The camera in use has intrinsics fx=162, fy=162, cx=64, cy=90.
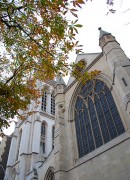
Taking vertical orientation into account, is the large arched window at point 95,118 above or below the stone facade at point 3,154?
below

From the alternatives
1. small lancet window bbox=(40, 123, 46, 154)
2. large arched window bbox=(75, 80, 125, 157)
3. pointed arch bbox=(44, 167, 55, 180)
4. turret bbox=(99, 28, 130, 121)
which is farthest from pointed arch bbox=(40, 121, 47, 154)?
turret bbox=(99, 28, 130, 121)

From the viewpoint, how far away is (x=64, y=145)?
13.0m

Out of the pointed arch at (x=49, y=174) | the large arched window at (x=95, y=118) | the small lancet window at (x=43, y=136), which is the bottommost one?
the pointed arch at (x=49, y=174)

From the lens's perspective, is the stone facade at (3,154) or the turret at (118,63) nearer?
the turret at (118,63)

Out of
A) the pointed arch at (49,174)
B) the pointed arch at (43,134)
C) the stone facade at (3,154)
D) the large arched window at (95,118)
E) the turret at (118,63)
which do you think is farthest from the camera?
the stone facade at (3,154)

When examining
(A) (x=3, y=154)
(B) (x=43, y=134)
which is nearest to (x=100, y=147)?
(B) (x=43, y=134)

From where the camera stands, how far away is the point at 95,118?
1186 centimetres

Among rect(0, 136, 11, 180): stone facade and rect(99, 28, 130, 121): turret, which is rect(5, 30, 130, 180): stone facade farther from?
rect(0, 136, 11, 180): stone facade

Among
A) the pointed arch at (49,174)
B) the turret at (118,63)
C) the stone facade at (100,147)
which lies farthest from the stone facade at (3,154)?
the turret at (118,63)

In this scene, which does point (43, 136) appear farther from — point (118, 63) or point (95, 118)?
point (118, 63)

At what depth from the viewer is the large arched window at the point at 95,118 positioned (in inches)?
408

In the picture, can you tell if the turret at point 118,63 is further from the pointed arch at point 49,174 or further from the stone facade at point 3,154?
the stone facade at point 3,154

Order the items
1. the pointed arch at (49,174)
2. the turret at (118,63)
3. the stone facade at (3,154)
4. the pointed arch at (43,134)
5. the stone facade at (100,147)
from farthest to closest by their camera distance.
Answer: the stone facade at (3,154) → the pointed arch at (43,134) → the pointed arch at (49,174) → the turret at (118,63) → the stone facade at (100,147)

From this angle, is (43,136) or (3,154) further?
(3,154)
